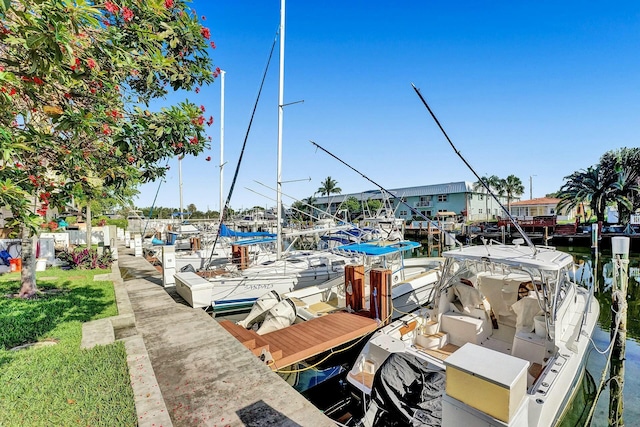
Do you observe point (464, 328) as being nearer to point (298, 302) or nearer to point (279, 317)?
point (279, 317)

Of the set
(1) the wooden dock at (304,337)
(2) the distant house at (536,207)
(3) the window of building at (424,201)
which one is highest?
(3) the window of building at (424,201)

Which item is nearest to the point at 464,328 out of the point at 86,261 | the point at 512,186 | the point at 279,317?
the point at 279,317

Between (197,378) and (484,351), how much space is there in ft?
12.3

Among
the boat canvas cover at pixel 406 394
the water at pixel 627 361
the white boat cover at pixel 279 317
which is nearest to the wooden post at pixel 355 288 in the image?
the white boat cover at pixel 279 317

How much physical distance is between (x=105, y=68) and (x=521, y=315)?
894 centimetres

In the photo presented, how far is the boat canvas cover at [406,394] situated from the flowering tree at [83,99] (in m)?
4.23

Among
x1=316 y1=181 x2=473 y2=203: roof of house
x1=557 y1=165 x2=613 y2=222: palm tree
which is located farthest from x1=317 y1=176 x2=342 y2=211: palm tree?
x1=557 y1=165 x2=613 y2=222: palm tree

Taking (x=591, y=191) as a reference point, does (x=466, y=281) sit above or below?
below

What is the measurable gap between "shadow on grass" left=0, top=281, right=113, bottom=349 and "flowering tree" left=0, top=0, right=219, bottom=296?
10.3 feet

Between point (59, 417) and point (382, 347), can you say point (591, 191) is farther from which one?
point (59, 417)

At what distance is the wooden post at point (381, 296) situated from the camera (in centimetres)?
810

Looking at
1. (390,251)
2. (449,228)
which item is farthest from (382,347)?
(449,228)

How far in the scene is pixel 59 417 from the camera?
3.16 meters

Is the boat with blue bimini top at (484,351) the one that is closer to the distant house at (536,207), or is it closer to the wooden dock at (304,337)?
the wooden dock at (304,337)
